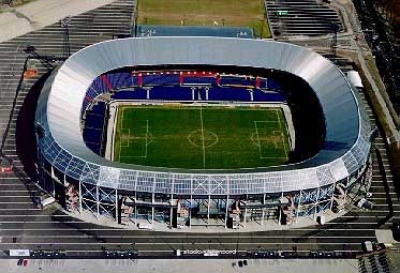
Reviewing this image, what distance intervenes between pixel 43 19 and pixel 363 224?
289 ft

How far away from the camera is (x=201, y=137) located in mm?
132500

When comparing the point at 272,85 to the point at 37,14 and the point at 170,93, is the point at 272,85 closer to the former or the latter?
the point at 170,93

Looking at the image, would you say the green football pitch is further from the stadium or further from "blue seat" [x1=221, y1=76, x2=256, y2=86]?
"blue seat" [x1=221, y1=76, x2=256, y2=86]

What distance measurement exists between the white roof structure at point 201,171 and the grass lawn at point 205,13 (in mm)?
20076

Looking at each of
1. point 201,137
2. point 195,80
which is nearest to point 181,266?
point 201,137

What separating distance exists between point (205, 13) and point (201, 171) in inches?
2609

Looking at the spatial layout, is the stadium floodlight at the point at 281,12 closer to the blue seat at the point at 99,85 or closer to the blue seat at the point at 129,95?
the blue seat at the point at 129,95

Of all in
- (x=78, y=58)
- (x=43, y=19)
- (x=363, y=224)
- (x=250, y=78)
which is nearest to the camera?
(x=363, y=224)

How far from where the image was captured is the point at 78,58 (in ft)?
445

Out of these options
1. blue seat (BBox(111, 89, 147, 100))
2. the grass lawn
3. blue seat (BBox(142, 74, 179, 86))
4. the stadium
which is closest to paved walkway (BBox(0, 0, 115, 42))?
the grass lawn

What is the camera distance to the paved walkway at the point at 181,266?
342ft

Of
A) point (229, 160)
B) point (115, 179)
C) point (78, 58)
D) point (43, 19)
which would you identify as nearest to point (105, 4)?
point (43, 19)

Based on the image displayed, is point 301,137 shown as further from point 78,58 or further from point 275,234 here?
point 78,58

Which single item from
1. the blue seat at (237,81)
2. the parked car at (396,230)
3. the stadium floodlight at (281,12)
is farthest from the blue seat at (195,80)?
the parked car at (396,230)
